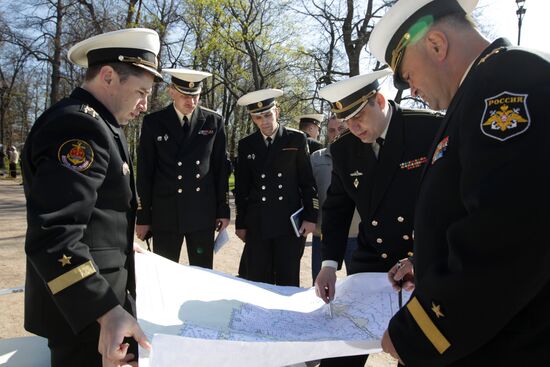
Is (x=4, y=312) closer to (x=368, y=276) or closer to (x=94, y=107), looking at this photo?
(x=94, y=107)

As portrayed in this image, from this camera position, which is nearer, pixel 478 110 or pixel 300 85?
pixel 478 110

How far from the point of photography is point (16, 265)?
5.73 metres

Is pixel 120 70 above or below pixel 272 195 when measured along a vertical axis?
above

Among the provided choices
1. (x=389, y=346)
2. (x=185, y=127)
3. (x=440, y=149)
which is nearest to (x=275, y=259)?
(x=185, y=127)

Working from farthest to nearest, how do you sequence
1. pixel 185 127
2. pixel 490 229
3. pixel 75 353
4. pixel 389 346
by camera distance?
pixel 185 127
pixel 75 353
pixel 389 346
pixel 490 229

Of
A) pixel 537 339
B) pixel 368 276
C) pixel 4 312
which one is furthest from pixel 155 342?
pixel 4 312

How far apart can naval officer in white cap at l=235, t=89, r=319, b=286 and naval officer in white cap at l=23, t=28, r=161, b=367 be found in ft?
6.76

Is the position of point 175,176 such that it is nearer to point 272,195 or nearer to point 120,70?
point 272,195

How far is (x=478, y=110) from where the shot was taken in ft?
3.41

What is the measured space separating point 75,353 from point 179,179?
87.5 inches

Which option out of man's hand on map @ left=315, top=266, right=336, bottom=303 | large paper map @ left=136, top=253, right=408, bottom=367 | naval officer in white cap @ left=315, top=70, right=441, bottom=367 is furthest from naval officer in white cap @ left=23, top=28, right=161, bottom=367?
naval officer in white cap @ left=315, top=70, right=441, bottom=367

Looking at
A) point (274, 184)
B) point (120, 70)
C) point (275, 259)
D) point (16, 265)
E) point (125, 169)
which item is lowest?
point (16, 265)

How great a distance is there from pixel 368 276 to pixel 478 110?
1.26 m

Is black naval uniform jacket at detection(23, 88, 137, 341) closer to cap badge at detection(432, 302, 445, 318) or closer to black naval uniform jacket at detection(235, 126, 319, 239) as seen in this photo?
cap badge at detection(432, 302, 445, 318)
